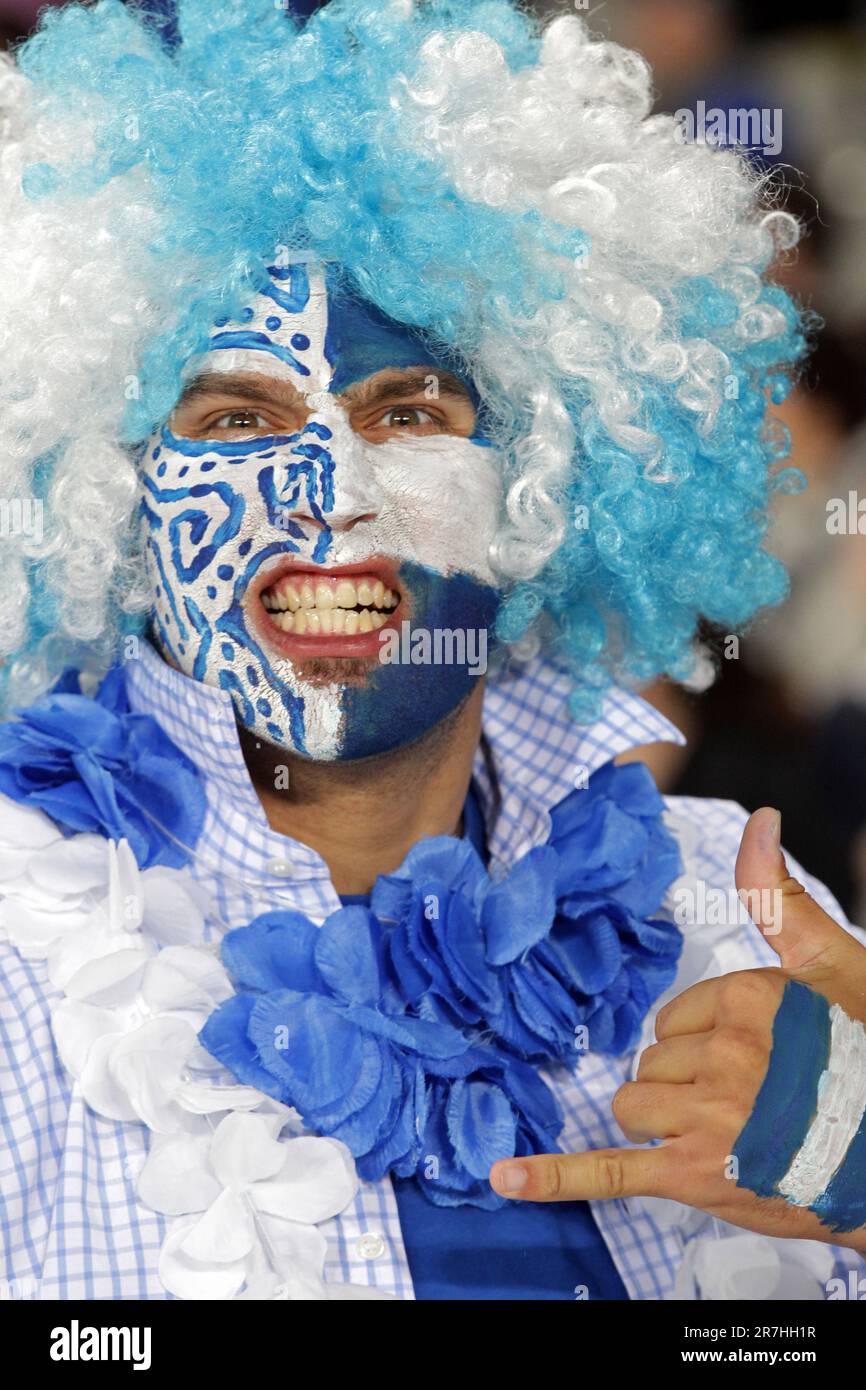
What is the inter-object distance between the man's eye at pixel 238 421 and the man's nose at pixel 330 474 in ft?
0.25

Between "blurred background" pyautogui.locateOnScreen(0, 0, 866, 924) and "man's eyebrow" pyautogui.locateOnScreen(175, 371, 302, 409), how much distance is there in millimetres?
1523

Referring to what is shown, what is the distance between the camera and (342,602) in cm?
192

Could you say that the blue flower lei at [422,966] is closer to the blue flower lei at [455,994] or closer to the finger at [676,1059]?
the blue flower lei at [455,994]

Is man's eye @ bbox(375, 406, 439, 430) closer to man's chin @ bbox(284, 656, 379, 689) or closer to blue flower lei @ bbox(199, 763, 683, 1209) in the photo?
man's chin @ bbox(284, 656, 379, 689)

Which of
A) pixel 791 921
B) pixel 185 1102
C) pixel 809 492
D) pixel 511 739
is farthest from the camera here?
pixel 809 492

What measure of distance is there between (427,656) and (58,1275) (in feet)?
2.79

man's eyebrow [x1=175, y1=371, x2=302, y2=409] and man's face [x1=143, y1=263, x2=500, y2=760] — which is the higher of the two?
man's eyebrow [x1=175, y1=371, x2=302, y2=409]

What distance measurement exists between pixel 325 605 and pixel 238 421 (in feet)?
0.88

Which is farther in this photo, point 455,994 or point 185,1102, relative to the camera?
point 455,994

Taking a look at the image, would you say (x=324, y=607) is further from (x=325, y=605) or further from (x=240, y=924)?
(x=240, y=924)

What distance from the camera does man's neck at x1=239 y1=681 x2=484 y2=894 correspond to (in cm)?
200

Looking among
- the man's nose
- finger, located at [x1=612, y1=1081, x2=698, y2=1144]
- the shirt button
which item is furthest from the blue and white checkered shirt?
finger, located at [x1=612, y1=1081, x2=698, y2=1144]

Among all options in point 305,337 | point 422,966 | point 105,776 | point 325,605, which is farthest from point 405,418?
point 422,966

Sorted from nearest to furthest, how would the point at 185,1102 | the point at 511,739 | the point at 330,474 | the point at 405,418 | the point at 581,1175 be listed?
the point at 581,1175 → the point at 185,1102 → the point at 330,474 → the point at 405,418 → the point at 511,739
